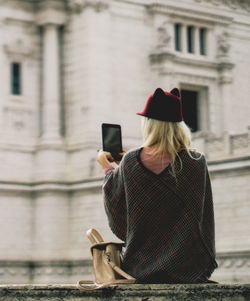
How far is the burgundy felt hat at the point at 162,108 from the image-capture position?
18.9 ft

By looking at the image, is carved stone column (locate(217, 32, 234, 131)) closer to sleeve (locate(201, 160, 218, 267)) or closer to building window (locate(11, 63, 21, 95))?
building window (locate(11, 63, 21, 95))

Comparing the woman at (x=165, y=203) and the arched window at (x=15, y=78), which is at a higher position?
the arched window at (x=15, y=78)

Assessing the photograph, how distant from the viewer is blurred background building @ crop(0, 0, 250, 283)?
3262cm

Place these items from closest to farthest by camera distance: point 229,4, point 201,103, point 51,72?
point 51,72, point 201,103, point 229,4

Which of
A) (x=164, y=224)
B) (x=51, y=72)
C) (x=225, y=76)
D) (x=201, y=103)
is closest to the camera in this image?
(x=164, y=224)

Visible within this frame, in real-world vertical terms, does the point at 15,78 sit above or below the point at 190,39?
below

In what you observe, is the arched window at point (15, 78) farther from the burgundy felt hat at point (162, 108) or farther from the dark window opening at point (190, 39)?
the burgundy felt hat at point (162, 108)

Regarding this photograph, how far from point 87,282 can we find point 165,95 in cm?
132

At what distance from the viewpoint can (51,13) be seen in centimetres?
3456

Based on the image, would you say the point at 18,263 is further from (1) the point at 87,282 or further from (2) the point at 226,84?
(1) the point at 87,282

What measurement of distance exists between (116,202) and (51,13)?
96.4ft

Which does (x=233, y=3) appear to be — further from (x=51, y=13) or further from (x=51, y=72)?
(x=51, y=72)

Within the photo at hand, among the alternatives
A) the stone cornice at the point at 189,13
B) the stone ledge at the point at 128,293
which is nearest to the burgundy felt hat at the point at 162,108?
the stone ledge at the point at 128,293

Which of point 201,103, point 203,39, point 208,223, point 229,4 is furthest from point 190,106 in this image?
point 208,223
